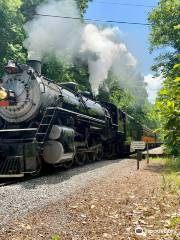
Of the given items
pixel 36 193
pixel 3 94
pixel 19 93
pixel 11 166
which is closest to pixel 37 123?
pixel 19 93

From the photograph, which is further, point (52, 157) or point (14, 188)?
point (52, 157)

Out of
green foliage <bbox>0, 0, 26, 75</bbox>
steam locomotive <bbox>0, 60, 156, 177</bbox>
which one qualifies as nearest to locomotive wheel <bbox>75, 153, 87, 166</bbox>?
steam locomotive <bbox>0, 60, 156, 177</bbox>

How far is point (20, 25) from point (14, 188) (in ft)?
55.6

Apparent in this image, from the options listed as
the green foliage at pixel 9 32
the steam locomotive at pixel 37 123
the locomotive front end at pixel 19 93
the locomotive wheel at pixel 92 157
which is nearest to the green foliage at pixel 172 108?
the steam locomotive at pixel 37 123

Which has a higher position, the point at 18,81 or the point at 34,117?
the point at 18,81

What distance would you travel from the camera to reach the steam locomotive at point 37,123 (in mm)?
10586

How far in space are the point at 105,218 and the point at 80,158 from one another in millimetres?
9227

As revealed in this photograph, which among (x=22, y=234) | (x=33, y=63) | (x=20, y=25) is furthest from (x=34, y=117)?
(x=20, y=25)

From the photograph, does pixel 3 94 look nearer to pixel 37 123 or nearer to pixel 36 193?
pixel 37 123

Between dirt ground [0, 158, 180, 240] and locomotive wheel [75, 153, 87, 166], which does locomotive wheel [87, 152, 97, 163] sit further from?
dirt ground [0, 158, 180, 240]

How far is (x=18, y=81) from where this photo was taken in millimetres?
12086

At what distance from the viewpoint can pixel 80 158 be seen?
14.6m

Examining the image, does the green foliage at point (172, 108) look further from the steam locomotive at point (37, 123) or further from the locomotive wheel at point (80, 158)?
the locomotive wheel at point (80, 158)

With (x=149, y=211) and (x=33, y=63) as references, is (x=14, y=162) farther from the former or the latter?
(x=149, y=211)
